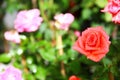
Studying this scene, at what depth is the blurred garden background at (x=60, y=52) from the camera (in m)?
1.19

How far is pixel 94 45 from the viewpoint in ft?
3.37

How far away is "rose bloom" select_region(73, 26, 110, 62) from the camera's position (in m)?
1.01

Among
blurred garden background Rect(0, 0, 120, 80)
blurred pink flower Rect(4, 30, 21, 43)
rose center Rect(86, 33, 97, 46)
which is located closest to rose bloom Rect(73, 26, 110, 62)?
rose center Rect(86, 33, 97, 46)

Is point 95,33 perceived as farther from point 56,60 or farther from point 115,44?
point 56,60

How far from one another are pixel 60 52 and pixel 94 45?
40 cm

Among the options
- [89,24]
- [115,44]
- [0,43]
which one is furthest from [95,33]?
[0,43]

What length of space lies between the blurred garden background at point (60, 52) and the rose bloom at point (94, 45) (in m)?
0.12

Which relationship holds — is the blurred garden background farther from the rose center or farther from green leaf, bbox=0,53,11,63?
the rose center

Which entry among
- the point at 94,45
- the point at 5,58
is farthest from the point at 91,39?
the point at 5,58

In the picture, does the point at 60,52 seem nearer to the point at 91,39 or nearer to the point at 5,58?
the point at 5,58

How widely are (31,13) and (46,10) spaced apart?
387mm

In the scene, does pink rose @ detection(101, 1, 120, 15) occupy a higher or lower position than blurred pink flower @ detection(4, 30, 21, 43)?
higher

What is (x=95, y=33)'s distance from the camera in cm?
105

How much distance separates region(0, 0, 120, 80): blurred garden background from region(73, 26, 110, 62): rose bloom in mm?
122
